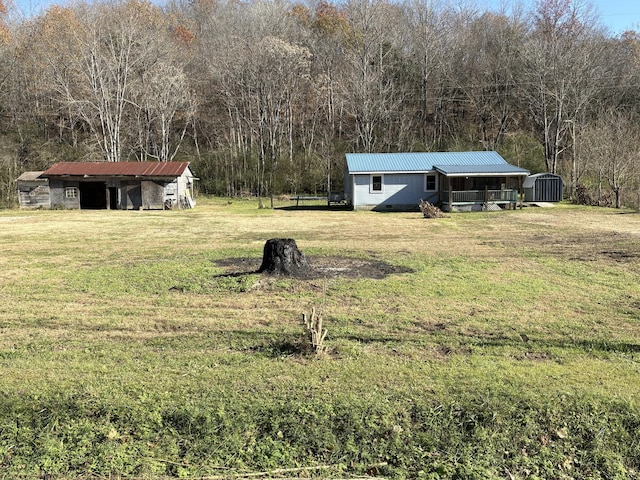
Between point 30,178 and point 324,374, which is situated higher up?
point 30,178

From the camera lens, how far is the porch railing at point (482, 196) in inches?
1070

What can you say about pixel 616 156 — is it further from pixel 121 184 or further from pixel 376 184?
pixel 121 184

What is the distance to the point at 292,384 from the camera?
14.5 feet

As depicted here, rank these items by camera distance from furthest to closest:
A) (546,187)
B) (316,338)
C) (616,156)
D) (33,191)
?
(546,187) < (33,191) < (616,156) < (316,338)

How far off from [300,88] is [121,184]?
1962 cm

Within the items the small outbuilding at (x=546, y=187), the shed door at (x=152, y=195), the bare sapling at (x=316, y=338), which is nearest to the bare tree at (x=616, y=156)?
the small outbuilding at (x=546, y=187)

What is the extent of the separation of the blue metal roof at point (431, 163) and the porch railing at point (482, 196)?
1.12m

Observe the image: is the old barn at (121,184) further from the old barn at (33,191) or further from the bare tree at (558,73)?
the bare tree at (558,73)

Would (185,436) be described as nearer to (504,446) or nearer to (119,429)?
(119,429)

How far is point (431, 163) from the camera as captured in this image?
1172 inches

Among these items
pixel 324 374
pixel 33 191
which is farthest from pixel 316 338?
pixel 33 191

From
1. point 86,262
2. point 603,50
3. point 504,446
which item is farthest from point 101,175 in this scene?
point 603,50

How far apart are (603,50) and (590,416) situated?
4743 cm

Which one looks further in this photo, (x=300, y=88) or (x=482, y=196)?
(x=300, y=88)
